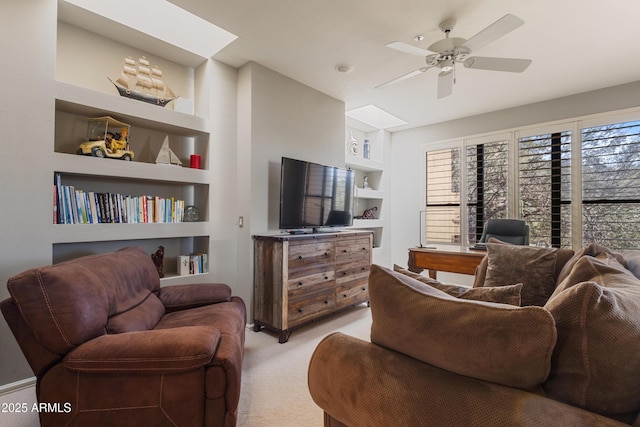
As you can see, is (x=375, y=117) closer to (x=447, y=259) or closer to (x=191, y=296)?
(x=447, y=259)

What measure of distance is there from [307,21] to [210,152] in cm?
153

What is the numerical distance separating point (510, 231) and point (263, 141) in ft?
9.72

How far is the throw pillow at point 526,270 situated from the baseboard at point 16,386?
3228 mm

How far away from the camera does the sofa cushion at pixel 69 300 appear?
127cm

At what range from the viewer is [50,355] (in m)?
1.31

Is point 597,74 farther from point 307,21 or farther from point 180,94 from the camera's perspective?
point 180,94

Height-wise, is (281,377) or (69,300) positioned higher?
(69,300)

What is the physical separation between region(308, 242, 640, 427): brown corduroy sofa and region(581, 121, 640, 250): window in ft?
11.8

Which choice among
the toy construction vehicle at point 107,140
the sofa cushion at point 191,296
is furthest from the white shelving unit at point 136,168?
the sofa cushion at point 191,296

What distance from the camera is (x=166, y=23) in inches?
110

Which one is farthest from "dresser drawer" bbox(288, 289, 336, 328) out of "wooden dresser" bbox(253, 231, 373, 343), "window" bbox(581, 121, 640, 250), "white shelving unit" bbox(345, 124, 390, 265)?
"window" bbox(581, 121, 640, 250)

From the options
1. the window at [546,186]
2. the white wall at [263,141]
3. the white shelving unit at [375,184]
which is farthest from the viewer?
the white shelving unit at [375,184]

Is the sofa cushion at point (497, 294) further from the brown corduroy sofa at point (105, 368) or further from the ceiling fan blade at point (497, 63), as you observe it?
the ceiling fan blade at point (497, 63)

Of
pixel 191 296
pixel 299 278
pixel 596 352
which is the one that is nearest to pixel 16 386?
pixel 191 296
